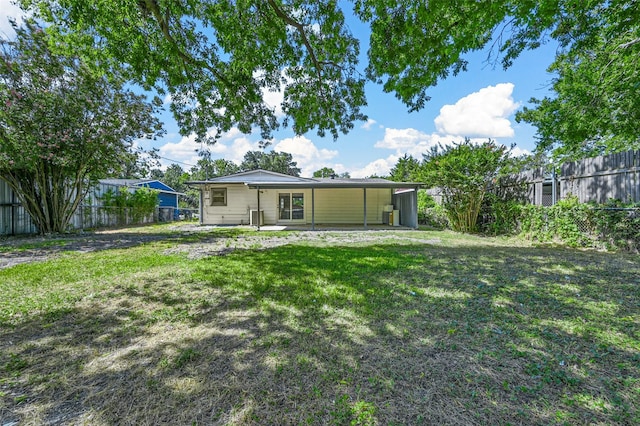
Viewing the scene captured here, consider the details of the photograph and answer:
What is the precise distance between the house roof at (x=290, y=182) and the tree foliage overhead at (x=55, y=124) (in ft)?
15.8

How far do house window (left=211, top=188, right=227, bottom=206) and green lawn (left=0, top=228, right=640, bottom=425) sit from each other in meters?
11.1

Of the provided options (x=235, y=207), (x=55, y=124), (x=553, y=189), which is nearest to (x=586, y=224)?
(x=553, y=189)

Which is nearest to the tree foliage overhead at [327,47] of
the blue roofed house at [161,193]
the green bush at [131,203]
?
the green bush at [131,203]

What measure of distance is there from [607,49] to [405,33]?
19.0ft

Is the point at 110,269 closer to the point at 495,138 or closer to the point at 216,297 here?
the point at 216,297

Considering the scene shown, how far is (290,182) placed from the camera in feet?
42.9

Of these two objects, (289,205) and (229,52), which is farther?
(289,205)

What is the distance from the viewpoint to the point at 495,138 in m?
A: 10.4

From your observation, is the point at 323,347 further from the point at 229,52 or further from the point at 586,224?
the point at 586,224

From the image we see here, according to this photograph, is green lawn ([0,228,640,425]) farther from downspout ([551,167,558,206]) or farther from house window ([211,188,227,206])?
house window ([211,188,227,206])

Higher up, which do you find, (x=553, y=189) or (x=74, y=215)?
(x=553, y=189)

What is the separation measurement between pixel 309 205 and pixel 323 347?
13460 mm

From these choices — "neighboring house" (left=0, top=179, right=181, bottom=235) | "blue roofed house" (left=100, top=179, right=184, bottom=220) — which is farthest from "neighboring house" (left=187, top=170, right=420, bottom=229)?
"blue roofed house" (left=100, top=179, right=184, bottom=220)

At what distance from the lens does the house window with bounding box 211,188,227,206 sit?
15594 millimetres
